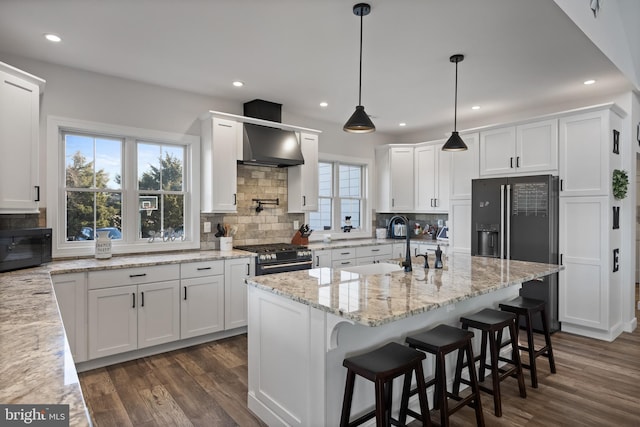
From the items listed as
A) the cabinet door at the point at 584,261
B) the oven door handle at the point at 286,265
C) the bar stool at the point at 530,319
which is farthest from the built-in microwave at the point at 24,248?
the cabinet door at the point at 584,261

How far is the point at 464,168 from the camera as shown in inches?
203

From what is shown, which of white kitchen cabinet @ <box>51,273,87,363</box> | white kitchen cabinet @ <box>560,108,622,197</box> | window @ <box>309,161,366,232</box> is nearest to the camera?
white kitchen cabinet @ <box>51,273,87,363</box>

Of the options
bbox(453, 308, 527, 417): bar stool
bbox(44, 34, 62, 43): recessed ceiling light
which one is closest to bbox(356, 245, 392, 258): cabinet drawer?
bbox(453, 308, 527, 417): bar stool

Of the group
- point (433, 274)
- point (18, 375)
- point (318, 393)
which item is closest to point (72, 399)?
point (18, 375)

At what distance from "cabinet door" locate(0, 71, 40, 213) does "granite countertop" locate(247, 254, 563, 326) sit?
6.13ft

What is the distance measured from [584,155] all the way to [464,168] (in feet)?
4.52

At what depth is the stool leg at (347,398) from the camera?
6.55 ft

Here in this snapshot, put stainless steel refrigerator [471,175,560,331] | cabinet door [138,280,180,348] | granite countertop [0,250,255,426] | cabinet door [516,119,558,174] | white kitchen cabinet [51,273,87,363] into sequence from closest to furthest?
1. granite countertop [0,250,255,426]
2. white kitchen cabinet [51,273,87,363]
3. cabinet door [138,280,180,348]
4. stainless steel refrigerator [471,175,560,331]
5. cabinet door [516,119,558,174]

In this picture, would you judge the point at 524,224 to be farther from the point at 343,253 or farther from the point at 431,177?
the point at 343,253

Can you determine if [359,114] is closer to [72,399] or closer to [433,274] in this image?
[433,274]

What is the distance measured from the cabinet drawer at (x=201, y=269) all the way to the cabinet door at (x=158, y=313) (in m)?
0.12

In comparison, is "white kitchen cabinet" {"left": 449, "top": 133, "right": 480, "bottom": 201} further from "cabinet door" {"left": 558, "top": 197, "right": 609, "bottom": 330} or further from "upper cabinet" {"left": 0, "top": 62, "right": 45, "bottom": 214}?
"upper cabinet" {"left": 0, "top": 62, "right": 45, "bottom": 214}

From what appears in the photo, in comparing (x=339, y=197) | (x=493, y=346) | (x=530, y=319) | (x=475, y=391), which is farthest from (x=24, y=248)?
(x=339, y=197)

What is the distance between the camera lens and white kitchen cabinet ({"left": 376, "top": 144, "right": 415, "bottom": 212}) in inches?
241
